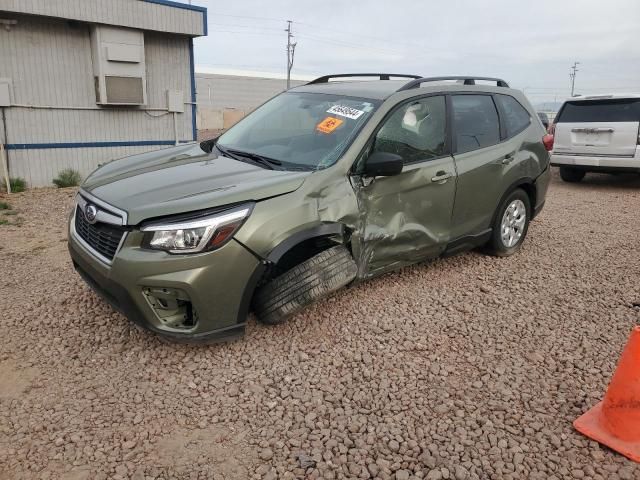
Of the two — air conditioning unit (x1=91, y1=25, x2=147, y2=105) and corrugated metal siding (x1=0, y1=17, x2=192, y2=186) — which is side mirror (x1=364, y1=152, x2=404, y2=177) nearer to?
air conditioning unit (x1=91, y1=25, x2=147, y2=105)

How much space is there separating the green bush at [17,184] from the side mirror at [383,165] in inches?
311

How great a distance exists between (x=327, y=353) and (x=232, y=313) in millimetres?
717

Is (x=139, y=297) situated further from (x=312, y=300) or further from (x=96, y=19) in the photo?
(x=96, y=19)

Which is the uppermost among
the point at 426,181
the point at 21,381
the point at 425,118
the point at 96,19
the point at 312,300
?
the point at 96,19

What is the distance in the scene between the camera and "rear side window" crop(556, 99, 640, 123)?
9320 mm

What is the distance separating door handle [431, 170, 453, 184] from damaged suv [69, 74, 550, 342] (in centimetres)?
2

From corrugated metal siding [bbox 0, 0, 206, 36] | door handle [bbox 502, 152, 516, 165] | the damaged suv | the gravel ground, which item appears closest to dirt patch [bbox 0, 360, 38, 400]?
the gravel ground

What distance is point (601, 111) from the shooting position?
9719mm

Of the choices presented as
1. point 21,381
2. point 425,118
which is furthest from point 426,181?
point 21,381

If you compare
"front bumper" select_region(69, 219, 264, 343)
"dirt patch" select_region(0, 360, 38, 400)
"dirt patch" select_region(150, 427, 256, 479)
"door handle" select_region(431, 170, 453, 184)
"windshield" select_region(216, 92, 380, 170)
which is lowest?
"dirt patch" select_region(150, 427, 256, 479)

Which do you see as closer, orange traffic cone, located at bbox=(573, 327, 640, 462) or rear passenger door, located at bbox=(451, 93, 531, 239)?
orange traffic cone, located at bbox=(573, 327, 640, 462)

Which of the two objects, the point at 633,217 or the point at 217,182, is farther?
the point at 633,217

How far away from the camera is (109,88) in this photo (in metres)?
9.74

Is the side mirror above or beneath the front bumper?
above
